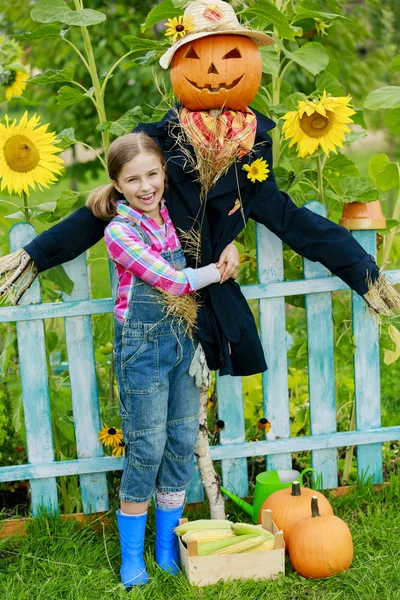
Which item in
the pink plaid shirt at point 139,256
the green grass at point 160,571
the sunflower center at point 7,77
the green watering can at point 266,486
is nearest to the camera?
the pink plaid shirt at point 139,256

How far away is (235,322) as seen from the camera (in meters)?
2.71

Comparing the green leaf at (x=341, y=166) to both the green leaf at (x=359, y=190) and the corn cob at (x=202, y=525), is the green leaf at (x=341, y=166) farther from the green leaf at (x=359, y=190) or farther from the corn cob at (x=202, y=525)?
the corn cob at (x=202, y=525)

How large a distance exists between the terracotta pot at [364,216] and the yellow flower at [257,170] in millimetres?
501

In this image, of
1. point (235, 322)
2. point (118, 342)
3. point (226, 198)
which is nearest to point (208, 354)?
point (235, 322)

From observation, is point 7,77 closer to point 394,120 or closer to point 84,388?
point 84,388

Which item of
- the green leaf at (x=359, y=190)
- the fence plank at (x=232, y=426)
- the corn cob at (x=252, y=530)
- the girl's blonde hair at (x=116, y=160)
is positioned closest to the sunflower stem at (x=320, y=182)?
the green leaf at (x=359, y=190)

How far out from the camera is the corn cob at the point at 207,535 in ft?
8.96

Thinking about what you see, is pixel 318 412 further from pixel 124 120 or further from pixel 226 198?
pixel 124 120

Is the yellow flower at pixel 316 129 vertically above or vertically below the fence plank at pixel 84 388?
above

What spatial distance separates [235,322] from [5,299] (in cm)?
91

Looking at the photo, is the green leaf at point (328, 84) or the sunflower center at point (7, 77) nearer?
the green leaf at point (328, 84)

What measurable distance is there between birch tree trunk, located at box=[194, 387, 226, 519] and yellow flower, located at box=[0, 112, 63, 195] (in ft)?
3.36

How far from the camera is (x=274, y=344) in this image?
312cm

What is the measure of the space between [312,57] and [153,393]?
1502 mm
